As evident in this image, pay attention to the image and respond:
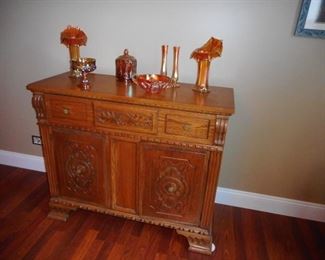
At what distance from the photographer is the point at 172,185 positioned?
146cm

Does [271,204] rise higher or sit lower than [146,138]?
lower

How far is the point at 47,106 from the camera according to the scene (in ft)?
4.75

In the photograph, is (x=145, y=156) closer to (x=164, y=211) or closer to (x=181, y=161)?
(x=181, y=161)

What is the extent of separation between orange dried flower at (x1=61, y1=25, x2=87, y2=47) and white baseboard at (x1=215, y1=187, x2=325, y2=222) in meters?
1.53

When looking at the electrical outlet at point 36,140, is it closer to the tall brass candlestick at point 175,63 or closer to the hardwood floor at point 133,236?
the hardwood floor at point 133,236

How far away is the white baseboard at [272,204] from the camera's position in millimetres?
1851

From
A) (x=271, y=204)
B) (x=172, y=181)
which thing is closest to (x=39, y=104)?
(x=172, y=181)

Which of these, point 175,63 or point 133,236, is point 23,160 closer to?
point 133,236

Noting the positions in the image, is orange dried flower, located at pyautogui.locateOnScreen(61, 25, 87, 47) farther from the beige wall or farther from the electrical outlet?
the electrical outlet

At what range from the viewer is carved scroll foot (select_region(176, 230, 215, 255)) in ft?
5.07

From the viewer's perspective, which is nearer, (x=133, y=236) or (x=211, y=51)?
(x=211, y=51)

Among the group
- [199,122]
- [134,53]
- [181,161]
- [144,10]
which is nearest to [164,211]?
[181,161]

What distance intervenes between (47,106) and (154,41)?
0.82 m

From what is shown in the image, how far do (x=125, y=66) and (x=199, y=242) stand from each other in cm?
124
